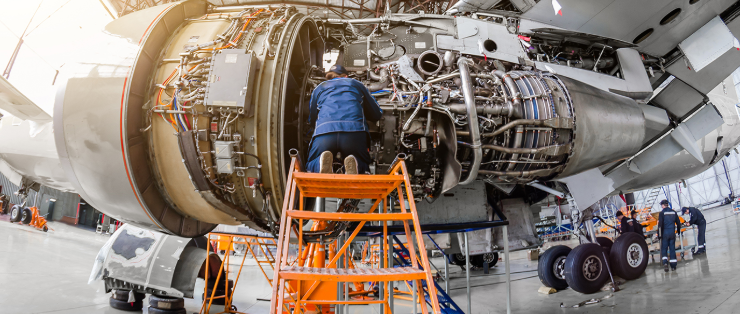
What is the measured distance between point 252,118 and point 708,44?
6.09 meters

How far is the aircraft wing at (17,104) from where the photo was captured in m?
3.67

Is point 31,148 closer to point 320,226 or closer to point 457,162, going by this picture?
point 320,226

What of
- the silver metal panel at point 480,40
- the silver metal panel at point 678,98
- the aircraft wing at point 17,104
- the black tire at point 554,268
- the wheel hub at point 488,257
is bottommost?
the wheel hub at point 488,257

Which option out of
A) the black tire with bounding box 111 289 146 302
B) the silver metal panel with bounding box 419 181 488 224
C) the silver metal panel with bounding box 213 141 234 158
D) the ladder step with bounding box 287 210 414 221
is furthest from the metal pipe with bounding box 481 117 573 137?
the black tire with bounding box 111 289 146 302

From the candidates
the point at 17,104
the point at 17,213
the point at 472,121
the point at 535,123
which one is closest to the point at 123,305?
the point at 17,104

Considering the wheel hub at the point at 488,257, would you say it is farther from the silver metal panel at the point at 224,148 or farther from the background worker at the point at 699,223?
the silver metal panel at the point at 224,148

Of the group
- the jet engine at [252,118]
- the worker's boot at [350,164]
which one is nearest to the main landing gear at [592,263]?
the jet engine at [252,118]

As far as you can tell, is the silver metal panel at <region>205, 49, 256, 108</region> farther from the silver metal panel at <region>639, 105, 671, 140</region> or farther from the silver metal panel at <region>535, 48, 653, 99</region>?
the silver metal panel at <region>639, 105, 671, 140</region>

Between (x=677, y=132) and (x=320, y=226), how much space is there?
5.59 m

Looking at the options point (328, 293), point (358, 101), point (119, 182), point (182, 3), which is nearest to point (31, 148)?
point (119, 182)

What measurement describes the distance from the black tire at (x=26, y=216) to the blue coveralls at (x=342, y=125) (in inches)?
812

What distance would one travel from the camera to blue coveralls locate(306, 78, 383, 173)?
3123mm

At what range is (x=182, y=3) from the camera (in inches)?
158

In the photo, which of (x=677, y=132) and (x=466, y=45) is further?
(x=677, y=132)
